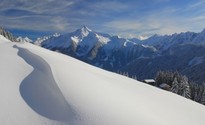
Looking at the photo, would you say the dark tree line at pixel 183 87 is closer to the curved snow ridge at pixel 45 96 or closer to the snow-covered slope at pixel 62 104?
the snow-covered slope at pixel 62 104

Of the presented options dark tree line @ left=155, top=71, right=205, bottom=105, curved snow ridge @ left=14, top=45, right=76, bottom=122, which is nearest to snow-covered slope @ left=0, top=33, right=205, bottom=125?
curved snow ridge @ left=14, top=45, right=76, bottom=122

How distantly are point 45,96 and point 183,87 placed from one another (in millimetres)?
69928

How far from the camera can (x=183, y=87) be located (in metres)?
76.2

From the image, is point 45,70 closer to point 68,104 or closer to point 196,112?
point 68,104

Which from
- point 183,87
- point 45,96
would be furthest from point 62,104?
point 183,87

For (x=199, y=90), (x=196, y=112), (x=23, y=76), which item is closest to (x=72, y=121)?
(x=23, y=76)

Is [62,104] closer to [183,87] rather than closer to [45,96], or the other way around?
[45,96]

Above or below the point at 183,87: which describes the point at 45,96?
above

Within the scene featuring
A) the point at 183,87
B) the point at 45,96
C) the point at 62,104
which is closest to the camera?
the point at 62,104

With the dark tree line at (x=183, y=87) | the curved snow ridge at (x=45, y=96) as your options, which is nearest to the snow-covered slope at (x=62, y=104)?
the curved snow ridge at (x=45, y=96)

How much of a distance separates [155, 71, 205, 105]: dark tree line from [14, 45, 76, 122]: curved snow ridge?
6566 cm

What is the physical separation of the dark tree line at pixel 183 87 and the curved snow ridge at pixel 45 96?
2585 inches

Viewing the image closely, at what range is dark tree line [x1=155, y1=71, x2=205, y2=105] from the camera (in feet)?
250

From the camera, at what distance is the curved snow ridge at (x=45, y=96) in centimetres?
854
